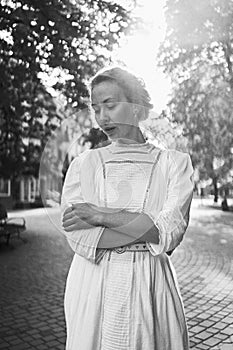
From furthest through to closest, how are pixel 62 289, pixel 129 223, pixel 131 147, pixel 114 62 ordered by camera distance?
pixel 62 289, pixel 114 62, pixel 131 147, pixel 129 223

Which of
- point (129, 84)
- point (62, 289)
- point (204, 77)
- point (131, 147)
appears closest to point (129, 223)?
point (131, 147)

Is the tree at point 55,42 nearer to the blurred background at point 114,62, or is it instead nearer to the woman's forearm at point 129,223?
the blurred background at point 114,62

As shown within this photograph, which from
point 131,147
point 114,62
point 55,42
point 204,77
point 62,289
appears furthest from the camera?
point 62,289

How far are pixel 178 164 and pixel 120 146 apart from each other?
0.17 metres

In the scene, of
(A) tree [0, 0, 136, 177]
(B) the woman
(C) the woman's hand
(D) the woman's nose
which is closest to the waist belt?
(B) the woman

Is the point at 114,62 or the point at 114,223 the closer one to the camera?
the point at 114,223

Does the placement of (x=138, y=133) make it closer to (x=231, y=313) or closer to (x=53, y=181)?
(x=53, y=181)

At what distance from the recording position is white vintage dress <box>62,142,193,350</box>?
39.3 inches

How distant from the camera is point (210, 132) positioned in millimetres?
1756

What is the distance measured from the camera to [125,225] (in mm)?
953

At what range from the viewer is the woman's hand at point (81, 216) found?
0.96 meters

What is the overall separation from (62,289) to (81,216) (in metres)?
4.58

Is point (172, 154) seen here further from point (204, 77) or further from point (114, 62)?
point (114, 62)

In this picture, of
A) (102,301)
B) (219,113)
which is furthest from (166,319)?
(219,113)
